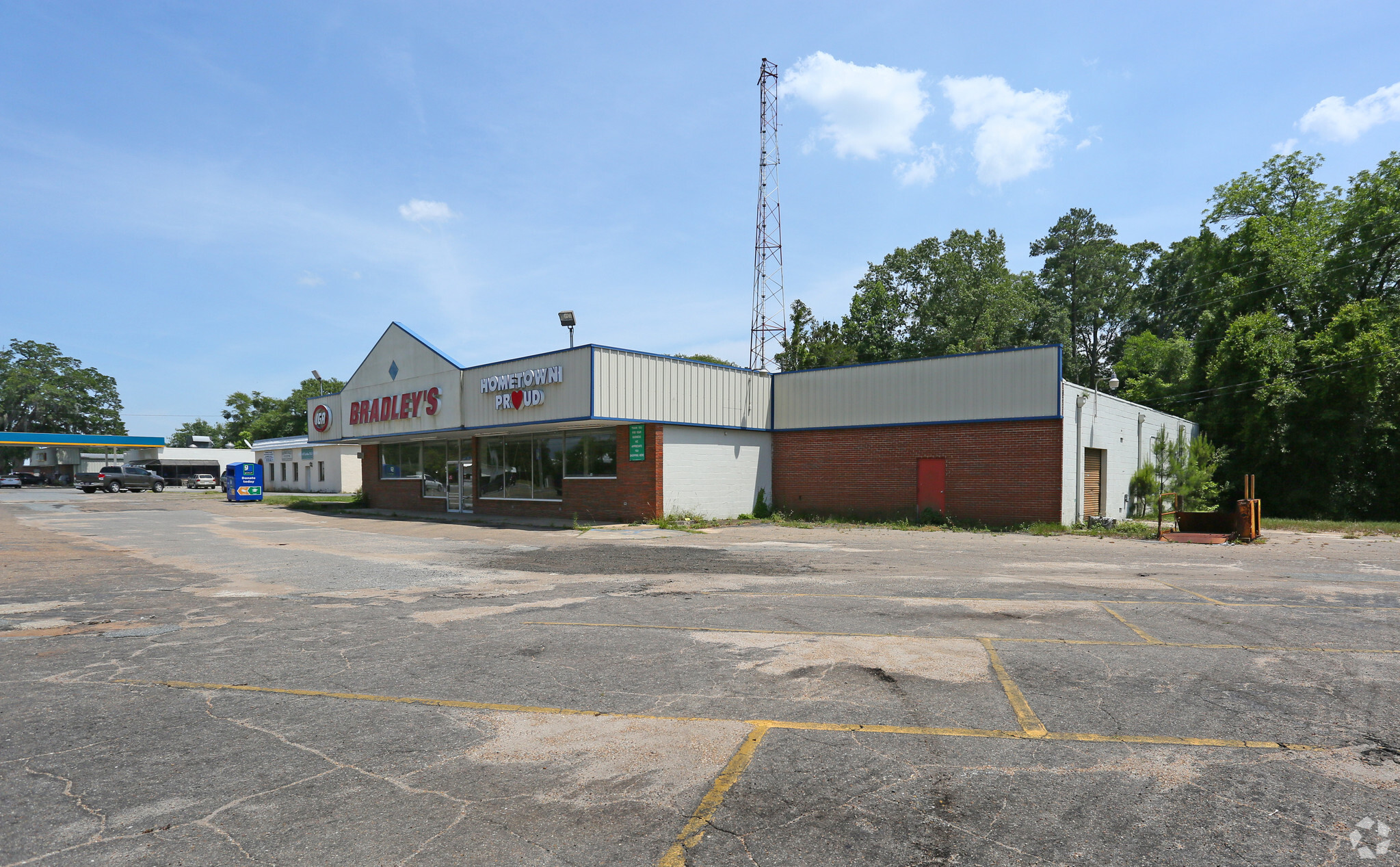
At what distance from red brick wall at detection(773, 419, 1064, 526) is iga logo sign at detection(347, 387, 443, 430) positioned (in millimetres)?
12610

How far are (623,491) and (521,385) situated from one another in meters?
4.70

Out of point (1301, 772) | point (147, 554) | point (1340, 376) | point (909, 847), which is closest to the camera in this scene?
point (909, 847)

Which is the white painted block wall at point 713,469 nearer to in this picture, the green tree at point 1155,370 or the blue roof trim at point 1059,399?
the blue roof trim at point 1059,399

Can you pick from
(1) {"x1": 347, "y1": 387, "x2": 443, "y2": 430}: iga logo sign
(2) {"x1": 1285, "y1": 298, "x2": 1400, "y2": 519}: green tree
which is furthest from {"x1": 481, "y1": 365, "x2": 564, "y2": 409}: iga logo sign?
(2) {"x1": 1285, "y1": 298, "x2": 1400, "y2": 519}: green tree

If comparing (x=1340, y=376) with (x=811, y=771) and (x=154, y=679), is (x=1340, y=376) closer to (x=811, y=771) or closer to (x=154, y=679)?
(x=811, y=771)

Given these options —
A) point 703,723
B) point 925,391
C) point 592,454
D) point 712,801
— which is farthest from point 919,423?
point 712,801

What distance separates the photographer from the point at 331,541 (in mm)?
19438

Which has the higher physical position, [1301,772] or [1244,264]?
[1244,264]

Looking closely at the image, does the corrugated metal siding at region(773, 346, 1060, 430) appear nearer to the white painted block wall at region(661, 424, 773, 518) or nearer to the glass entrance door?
the white painted block wall at region(661, 424, 773, 518)

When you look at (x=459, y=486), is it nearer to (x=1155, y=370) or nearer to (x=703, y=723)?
(x=703, y=723)

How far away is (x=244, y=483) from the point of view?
45969 mm

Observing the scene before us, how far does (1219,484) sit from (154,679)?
39.8m

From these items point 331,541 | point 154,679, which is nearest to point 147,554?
point 331,541

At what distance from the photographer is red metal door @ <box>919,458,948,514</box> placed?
77.3 ft
